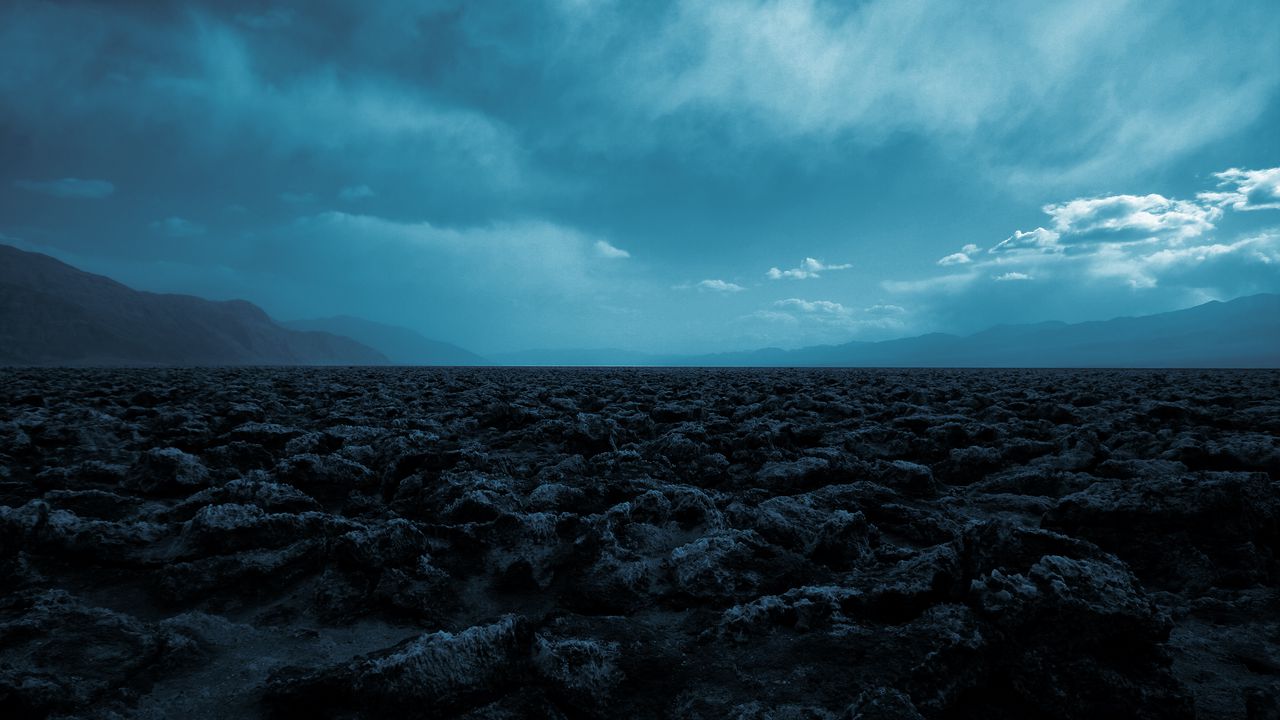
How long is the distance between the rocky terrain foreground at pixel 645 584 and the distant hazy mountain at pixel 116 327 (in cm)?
8990

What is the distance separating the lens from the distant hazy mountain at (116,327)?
7475 centimetres

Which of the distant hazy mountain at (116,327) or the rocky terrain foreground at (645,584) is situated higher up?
the distant hazy mountain at (116,327)

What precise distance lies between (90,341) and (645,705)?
107 meters

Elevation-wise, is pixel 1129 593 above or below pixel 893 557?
above

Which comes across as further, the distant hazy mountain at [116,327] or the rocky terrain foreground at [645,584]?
the distant hazy mountain at [116,327]

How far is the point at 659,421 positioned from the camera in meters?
5.74

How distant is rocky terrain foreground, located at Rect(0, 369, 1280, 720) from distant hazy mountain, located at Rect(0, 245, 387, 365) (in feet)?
295

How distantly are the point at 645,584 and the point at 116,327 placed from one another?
114870 millimetres

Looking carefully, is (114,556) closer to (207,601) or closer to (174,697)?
(207,601)

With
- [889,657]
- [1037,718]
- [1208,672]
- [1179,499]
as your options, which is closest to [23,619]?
[889,657]

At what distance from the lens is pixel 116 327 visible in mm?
86875

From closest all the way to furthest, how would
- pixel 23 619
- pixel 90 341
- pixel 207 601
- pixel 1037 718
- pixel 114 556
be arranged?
pixel 1037 718, pixel 23 619, pixel 207 601, pixel 114 556, pixel 90 341

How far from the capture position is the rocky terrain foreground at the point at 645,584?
1295 millimetres

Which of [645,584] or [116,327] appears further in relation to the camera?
[116,327]
